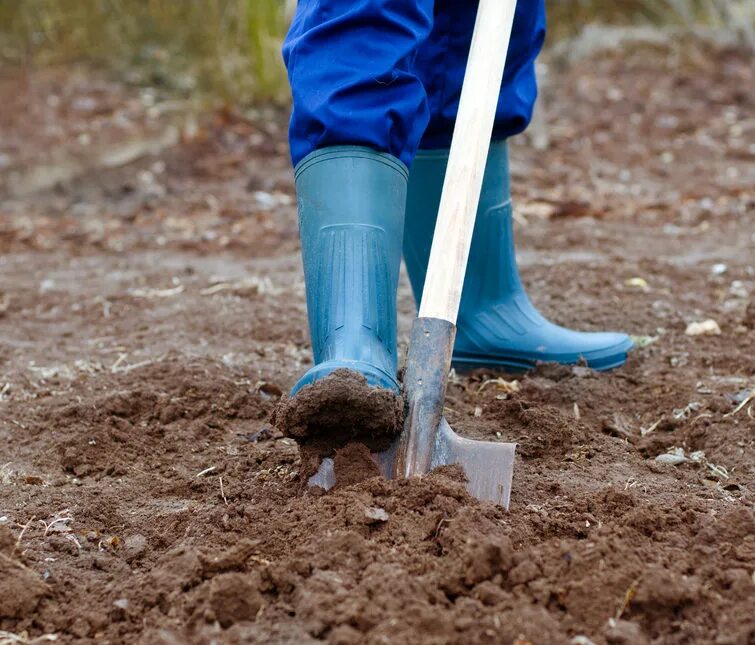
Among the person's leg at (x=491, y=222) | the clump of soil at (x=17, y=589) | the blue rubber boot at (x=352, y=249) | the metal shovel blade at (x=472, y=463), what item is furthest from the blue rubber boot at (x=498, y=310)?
the clump of soil at (x=17, y=589)

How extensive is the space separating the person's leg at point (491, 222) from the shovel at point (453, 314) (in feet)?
0.63

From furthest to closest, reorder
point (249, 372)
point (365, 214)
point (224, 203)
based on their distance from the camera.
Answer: point (224, 203) → point (249, 372) → point (365, 214)

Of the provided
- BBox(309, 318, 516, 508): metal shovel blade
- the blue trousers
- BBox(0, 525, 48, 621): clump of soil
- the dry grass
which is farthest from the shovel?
the dry grass

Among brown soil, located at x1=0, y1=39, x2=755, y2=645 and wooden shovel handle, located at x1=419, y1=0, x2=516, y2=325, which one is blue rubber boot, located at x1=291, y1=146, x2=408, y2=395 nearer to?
wooden shovel handle, located at x1=419, y1=0, x2=516, y2=325

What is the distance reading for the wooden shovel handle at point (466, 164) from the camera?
5.71ft

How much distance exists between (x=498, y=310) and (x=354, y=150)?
832 mm

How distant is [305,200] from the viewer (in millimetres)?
1789

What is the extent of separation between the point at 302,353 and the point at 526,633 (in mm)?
1502

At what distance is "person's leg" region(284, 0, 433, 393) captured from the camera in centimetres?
170

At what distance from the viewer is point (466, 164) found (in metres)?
1.78

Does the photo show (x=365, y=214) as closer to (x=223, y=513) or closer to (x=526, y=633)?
(x=223, y=513)

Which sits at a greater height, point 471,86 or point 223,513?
point 471,86

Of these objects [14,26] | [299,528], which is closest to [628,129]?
[14,26]

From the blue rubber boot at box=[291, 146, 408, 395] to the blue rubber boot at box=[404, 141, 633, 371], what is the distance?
1.90ft
